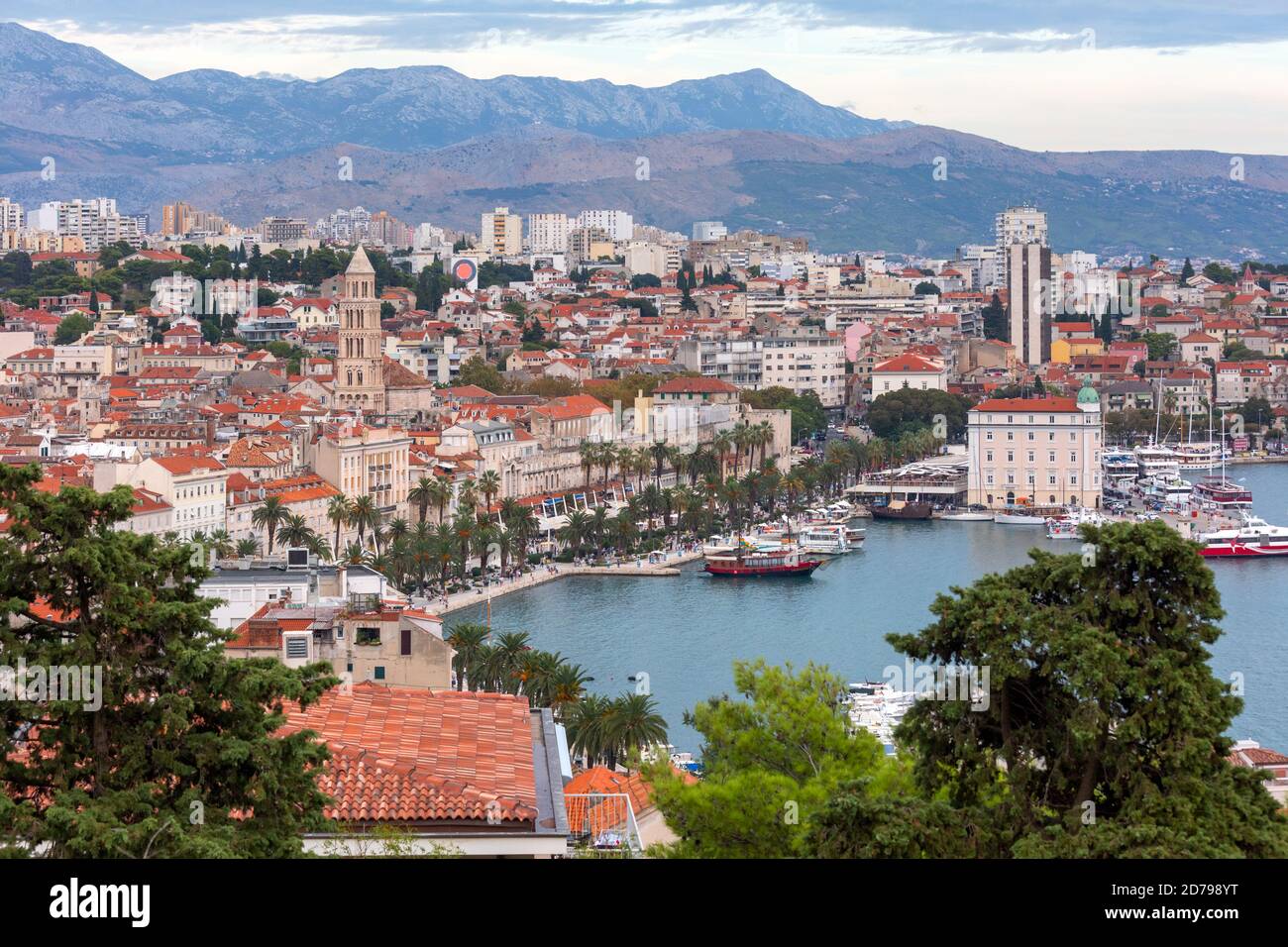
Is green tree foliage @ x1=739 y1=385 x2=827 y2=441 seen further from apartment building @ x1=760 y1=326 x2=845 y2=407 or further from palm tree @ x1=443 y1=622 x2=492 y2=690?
palm tree @ x1=443 y1=622 x2=492 y2=690

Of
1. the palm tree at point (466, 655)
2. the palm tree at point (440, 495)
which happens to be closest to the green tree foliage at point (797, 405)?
the palm tree at point (440, 495)

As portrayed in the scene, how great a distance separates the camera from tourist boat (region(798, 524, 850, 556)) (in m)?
A: 32.3

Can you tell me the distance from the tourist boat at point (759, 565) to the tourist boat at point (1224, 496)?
29.7ft

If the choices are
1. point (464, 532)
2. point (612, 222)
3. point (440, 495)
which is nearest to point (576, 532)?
point (440, 495)

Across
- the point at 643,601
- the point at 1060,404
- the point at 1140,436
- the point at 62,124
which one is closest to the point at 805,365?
the point at 1140,436

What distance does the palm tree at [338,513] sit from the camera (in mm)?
28109

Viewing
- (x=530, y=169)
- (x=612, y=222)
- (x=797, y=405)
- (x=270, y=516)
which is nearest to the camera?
(x=270, y=516)

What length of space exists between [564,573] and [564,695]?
540 inches

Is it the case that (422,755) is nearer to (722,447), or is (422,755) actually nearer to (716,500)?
(716,500)

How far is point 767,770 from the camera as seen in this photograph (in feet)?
24.1

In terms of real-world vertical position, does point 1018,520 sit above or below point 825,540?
below

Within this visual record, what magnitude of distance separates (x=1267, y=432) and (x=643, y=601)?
28.0m

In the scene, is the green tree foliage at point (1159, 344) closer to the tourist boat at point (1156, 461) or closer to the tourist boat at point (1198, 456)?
the tourist boat at point (1198, 456)

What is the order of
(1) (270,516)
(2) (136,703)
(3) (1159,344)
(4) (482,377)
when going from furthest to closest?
(3) (1159,344) → (4) (482,377) → (1) (270,516) → (2) (136,703)
